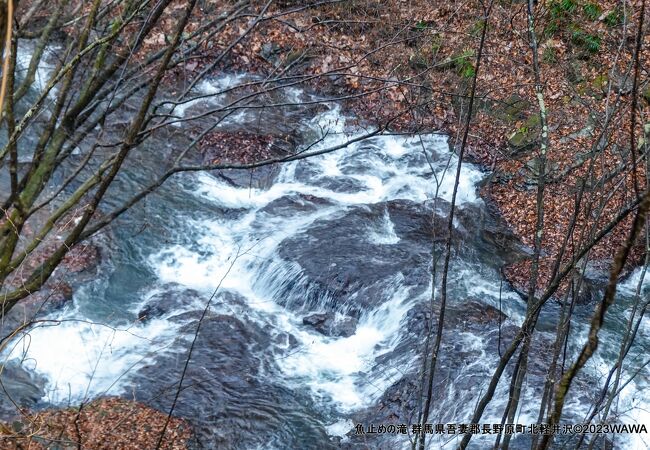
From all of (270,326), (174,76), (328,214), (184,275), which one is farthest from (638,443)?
(174,76)

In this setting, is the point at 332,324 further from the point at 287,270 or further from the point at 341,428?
the point at 341,428

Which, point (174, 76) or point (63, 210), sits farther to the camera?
point (174, 76)

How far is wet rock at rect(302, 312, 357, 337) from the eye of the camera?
8.39 metres

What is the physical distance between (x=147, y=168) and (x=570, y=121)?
7411 mm

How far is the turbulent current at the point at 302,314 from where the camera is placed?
23.5 ft

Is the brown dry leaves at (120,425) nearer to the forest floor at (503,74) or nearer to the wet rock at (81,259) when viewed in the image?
the wet rock at (81,259)

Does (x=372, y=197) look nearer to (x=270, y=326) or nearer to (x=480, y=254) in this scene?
(x=480, y=254)

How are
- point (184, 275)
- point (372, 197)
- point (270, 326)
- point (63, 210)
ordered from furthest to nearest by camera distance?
1. point (372, 197)
2. point (184, 275)
3. point (270, 326)
4. point (63, 210)

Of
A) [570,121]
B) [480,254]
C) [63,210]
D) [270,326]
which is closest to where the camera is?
[63,210]

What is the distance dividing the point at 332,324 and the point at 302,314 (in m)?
0.45

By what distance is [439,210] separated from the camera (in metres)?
10.2

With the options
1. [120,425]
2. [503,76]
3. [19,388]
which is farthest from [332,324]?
[503,76]

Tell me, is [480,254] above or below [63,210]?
above

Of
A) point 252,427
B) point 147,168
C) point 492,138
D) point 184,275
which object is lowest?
point 252,427
